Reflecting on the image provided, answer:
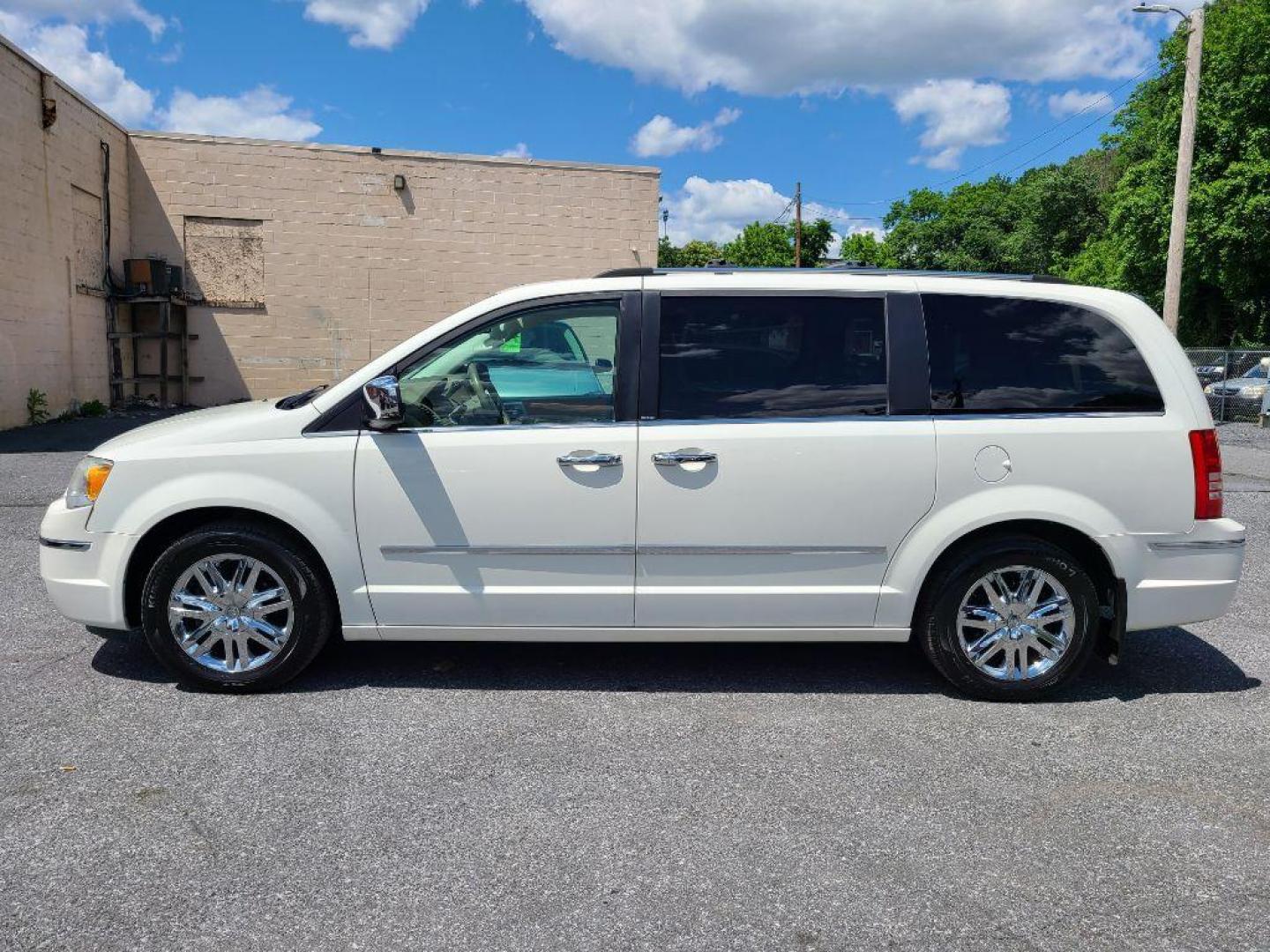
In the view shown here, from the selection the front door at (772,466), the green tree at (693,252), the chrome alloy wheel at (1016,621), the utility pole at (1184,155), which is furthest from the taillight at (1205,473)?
the green tree at (693,252)

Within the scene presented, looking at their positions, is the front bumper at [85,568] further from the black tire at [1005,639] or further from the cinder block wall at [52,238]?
the cinder block wall at [52,238]

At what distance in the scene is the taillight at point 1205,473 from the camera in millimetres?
4301

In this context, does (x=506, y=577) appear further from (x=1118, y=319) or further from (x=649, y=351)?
(x=1118, y=319)

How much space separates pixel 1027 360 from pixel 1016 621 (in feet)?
3.78

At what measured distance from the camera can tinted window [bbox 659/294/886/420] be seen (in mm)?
4340

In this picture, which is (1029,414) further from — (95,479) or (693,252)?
(693,252)

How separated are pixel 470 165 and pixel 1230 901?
19818 millimetres

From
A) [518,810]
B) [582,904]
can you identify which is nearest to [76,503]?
[518,810]

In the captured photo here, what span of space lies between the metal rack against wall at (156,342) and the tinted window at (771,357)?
16900 millimetres

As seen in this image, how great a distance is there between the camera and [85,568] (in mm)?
4355

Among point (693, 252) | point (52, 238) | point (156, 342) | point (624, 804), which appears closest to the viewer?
point (624, 804)

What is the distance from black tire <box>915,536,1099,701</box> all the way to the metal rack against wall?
58.1ft

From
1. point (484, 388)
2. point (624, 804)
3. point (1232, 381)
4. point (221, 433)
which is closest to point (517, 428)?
point (484, 388)

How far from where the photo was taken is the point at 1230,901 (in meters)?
2.89
